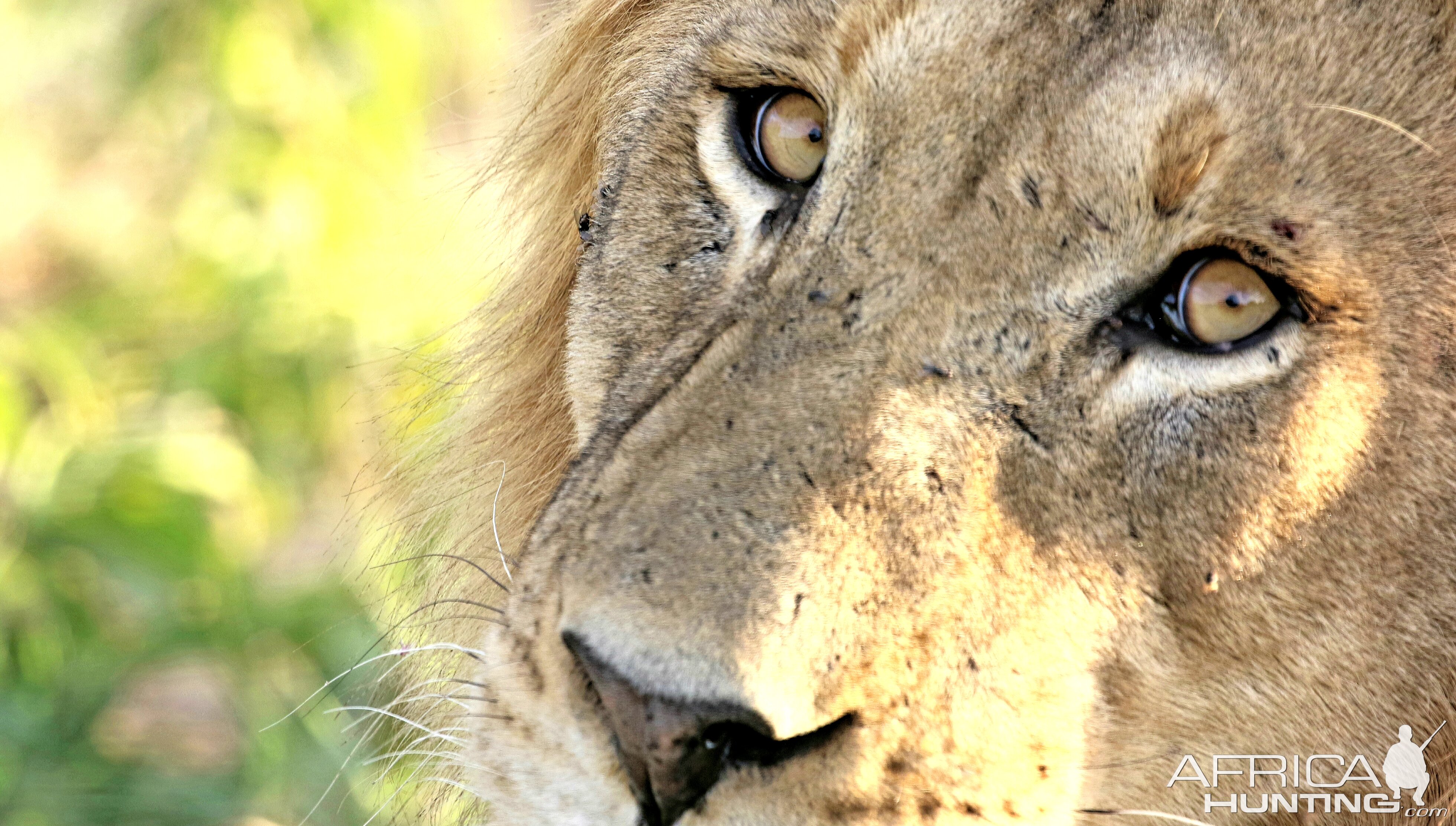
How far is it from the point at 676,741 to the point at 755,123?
0.84 meters

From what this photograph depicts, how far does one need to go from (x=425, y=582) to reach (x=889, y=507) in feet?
4.13

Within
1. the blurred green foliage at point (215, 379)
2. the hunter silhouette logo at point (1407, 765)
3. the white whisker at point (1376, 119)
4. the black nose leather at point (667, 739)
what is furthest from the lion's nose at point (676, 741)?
the blurred green foliage at point (215, 379)

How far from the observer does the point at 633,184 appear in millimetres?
1939

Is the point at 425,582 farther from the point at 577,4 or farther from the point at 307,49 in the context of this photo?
the point at 307,49

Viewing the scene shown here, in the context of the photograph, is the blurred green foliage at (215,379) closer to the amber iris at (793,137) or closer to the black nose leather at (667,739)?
the amber iris at (793,137)

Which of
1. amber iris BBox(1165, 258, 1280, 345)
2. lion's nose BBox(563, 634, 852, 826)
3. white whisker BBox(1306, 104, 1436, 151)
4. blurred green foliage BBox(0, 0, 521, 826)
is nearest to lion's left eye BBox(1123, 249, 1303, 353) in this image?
amber iris BBox(1165, 258, 1280, 345)

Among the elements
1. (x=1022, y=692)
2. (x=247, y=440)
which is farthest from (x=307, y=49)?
(x=1022, y=692)

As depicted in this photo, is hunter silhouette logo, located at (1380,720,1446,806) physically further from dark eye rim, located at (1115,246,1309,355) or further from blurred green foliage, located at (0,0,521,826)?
blurred green foliage, located at (0,0,521,826)

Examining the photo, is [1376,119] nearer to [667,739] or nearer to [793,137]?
[793,137]

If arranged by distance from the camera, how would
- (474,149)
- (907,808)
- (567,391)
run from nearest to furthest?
(907,808)
(567,391)
(474,149)

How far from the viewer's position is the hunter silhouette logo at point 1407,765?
1.56 metres

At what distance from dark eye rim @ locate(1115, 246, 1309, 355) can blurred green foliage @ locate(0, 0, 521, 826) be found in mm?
1415

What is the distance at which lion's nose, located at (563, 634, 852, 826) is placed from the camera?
1.36 meters

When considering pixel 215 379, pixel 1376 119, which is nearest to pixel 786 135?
pixel 1376 119
